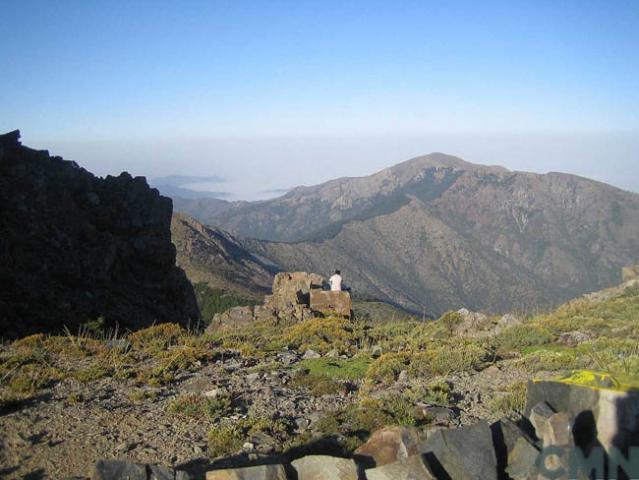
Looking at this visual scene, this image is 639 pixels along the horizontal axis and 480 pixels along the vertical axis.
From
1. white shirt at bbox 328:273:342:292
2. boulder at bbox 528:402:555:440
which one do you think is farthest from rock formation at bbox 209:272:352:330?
boulder at bbox 528:402:555:440

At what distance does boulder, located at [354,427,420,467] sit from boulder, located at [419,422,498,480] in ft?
0.91

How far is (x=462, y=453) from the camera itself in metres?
6.84

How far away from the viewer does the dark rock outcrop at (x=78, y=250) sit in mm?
25922

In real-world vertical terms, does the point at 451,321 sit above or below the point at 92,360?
below

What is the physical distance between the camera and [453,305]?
143250 millimetres

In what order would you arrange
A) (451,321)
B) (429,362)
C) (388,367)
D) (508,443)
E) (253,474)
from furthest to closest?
(451,321)
(429,362)
(388,367)
(508,443)
(253,474)

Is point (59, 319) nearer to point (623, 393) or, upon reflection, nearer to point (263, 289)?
A: point (623, 393)

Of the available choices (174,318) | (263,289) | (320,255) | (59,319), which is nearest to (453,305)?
(320,255)

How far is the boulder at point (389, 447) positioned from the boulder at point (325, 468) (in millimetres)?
868

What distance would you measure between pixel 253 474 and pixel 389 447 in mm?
2009

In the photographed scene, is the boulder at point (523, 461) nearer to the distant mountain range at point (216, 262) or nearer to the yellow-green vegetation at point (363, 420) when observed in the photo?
the yellow-green vegetation at point (363, 420)

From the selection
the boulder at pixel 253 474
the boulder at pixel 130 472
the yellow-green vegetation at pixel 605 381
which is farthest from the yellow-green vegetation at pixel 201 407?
the yellow-green vegetation at pixel 605 381

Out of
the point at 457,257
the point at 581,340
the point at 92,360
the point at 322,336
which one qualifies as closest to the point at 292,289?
the point at 322,336

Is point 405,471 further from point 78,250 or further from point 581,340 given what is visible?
point 78,250
